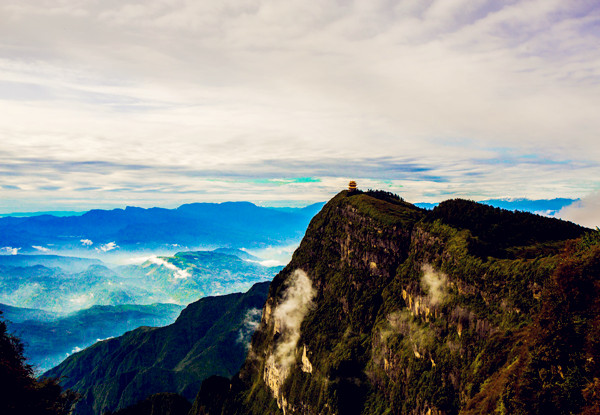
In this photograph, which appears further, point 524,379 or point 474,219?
point 474,219

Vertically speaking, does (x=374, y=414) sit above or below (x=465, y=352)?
below

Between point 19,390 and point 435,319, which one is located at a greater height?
point 19,390

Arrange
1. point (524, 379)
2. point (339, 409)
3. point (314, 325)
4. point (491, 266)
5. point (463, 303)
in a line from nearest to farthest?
point (524, 379) → point (491, 266) → point (463, 303) → point (339, 409) → point (314, 325)

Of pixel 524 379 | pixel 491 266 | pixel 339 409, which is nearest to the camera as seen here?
pixel 524 379

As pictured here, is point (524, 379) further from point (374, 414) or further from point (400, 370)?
point (374, 414)

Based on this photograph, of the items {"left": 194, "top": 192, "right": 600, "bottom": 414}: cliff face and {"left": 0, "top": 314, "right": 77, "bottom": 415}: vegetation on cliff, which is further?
{"left": 194, "top": 192, "right": 600, "bottom": 414}: cliff face

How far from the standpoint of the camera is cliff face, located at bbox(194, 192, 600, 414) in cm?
5612

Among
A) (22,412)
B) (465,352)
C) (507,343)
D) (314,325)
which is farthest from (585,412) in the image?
(314,325)

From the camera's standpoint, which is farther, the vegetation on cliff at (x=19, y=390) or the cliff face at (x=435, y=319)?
the cliff face at (x=435, y=319)

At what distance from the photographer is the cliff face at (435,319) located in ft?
184

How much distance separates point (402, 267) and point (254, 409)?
4884 inches

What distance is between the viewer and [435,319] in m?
111

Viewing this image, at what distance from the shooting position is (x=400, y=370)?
392ft

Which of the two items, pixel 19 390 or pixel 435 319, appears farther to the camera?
pixel 435 319
